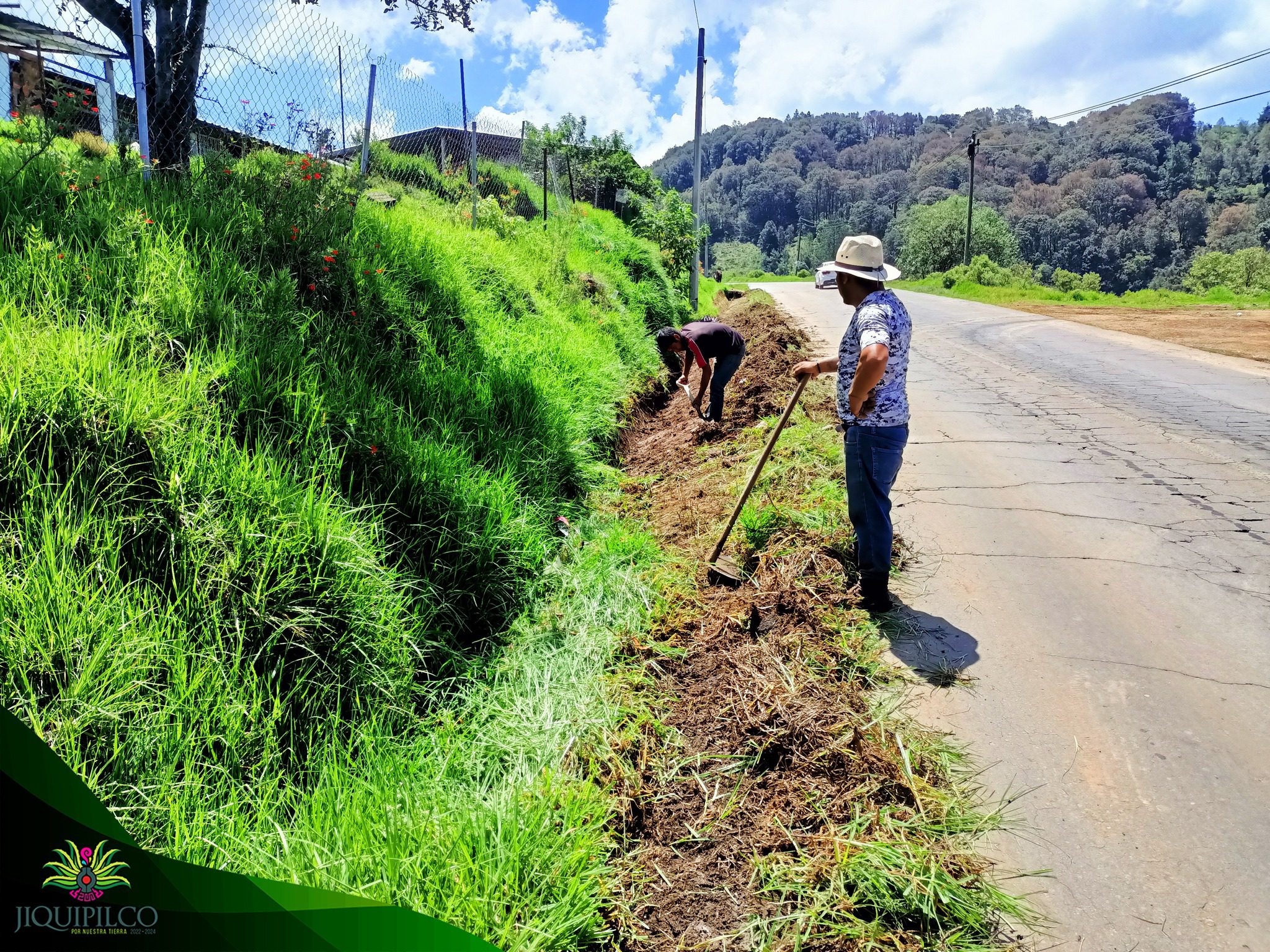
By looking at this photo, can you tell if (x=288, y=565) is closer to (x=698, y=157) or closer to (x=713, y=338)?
(x=713, y=338)

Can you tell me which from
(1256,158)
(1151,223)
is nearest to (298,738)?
(1151,223)

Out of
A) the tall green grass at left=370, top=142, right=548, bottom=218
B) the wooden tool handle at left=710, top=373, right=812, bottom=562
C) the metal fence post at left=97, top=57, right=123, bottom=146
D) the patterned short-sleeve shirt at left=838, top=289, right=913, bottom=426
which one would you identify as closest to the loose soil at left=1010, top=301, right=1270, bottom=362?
the wooden tool handle at left=710, top=373, right=812, bottom=562

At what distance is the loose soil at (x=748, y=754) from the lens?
202 cm

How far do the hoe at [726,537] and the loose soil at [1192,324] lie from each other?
10213 mm

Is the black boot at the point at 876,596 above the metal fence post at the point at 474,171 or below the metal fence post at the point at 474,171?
below

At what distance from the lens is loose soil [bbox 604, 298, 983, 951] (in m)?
2.02

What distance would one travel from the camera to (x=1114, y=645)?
3.08 metres

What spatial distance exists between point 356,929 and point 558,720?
1.15 meters

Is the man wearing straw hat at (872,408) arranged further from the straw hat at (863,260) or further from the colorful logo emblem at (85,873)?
the colorful logo emblem at (85,873)

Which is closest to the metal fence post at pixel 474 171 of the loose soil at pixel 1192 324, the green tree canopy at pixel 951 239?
the loose soil at pixel 1192 324

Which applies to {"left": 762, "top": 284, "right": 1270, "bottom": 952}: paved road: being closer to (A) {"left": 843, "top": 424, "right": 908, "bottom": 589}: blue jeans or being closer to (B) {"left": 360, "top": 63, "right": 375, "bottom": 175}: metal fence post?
(A) {"left": 843, "top": 424, "right": 908, "bottom": 589}: blue jeans

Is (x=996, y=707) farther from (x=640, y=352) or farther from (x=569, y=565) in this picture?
(x=640, y=352)

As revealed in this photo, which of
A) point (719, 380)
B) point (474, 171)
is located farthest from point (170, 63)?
point (719, 380)

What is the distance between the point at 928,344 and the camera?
12.6 metres
